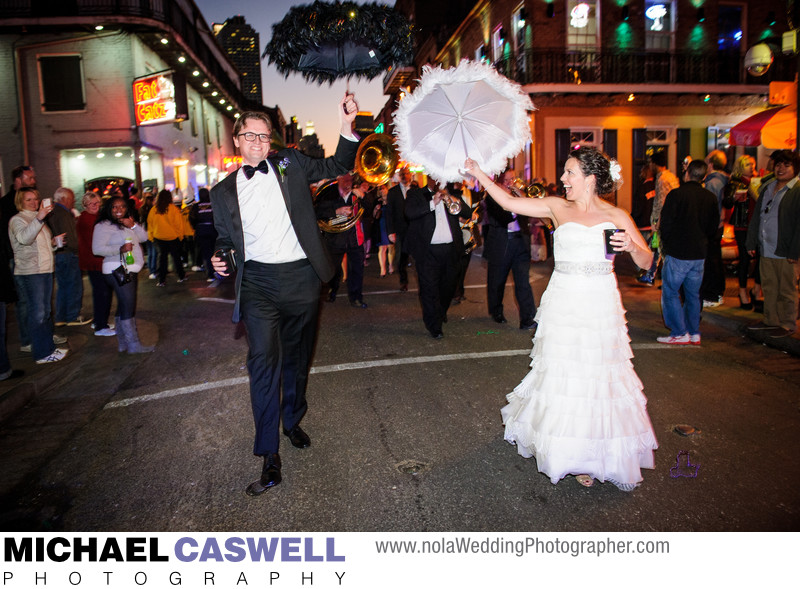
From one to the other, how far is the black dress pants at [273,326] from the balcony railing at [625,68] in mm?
19966

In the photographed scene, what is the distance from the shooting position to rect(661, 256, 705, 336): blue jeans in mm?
6746

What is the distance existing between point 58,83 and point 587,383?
73.8 feet

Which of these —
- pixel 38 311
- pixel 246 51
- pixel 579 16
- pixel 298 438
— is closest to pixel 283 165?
pixel 298 438

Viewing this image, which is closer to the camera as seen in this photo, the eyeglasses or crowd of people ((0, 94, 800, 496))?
crowd of people ((0, 94, 800, 496))

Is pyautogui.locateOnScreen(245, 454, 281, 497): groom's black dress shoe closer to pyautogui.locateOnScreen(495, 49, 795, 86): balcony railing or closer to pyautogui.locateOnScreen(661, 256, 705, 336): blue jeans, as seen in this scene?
pyautogui.locateOnScreen(661, 256, 705, 336): blue jeans

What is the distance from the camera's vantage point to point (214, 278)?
46.0 feet

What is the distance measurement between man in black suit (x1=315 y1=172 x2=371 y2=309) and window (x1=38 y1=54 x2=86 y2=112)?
15112mm

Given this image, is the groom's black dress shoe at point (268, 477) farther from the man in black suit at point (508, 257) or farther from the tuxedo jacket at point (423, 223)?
the man in black suit at point (508, 257)

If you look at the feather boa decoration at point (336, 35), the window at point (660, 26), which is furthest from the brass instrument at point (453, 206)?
the window at point (660, 26)

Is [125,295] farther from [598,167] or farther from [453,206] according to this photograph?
[598,167]

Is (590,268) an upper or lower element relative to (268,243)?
lower

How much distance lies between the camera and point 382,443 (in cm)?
420

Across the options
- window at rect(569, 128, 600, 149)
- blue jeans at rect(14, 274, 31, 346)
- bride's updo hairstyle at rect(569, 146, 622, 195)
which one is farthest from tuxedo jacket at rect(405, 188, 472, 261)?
Answer: window at rect(569, 128, 600, 149)

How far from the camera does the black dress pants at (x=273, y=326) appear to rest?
12.3ft
